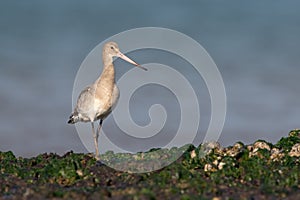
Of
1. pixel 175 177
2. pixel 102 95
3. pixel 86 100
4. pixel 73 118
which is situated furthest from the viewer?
pixel 73 118

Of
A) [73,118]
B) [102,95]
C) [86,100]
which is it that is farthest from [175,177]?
[73,118]

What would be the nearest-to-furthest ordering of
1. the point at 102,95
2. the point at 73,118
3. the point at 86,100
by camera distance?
1. the point at 102,95
2. the point at 86,100
3. the point at 73,118

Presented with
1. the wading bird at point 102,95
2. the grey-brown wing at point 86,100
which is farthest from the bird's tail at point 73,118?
the grey-brown wing at point 86,100

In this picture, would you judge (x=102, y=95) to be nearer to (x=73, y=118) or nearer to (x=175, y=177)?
(x=73, y=118)

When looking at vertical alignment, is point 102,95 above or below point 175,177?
above

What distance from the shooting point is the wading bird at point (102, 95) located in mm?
18844

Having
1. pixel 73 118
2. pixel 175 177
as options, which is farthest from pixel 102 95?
pixel 175 177

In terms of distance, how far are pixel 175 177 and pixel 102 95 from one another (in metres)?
5.72

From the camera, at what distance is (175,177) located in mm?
13797

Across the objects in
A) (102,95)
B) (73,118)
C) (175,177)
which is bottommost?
(175,177)

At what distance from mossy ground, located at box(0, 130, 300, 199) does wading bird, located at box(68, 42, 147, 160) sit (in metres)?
1.29

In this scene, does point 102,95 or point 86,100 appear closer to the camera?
point 102,95

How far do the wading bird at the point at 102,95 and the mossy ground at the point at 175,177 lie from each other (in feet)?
4.24

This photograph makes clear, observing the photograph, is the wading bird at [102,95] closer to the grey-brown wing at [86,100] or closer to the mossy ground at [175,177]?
the grey-brown wing at [86,100]
